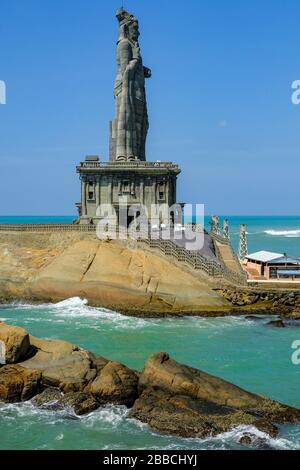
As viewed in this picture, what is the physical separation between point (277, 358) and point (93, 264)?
17.4m

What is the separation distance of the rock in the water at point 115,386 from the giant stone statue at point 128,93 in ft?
104

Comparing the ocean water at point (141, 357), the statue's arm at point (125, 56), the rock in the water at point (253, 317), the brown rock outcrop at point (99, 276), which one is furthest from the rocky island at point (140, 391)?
the statue's arm at point (125, 56)

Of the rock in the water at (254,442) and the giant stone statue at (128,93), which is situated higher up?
the giant stone statue at (128,93)

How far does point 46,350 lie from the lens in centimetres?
2278

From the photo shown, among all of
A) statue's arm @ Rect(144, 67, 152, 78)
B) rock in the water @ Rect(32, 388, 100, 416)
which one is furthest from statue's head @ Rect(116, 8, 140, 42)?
rock in the water @ Rect(32, 388, 100, 416)

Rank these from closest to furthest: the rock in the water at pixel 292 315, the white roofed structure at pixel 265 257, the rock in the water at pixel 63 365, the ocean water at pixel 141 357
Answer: the ocean water at pixel 141 357, the rock in the water at pixel 63 365, the rock in the water at pixel 292 315, the white roofed structure at pixel 265 257

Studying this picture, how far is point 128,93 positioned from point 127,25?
6460 mm

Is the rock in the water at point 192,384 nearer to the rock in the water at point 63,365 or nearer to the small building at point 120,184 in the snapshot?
the rock in the water at point 63,365

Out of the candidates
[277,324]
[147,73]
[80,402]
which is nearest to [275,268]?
[277,324]

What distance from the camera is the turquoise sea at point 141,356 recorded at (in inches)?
690

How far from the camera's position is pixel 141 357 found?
26.6 meters

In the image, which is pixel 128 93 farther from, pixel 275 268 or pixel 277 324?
pixel 277 324

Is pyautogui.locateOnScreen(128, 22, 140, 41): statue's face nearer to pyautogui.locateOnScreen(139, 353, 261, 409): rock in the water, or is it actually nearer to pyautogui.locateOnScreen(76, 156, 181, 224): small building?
pyautogui.locateOnScreen(76, 156, 181, 224): small building
